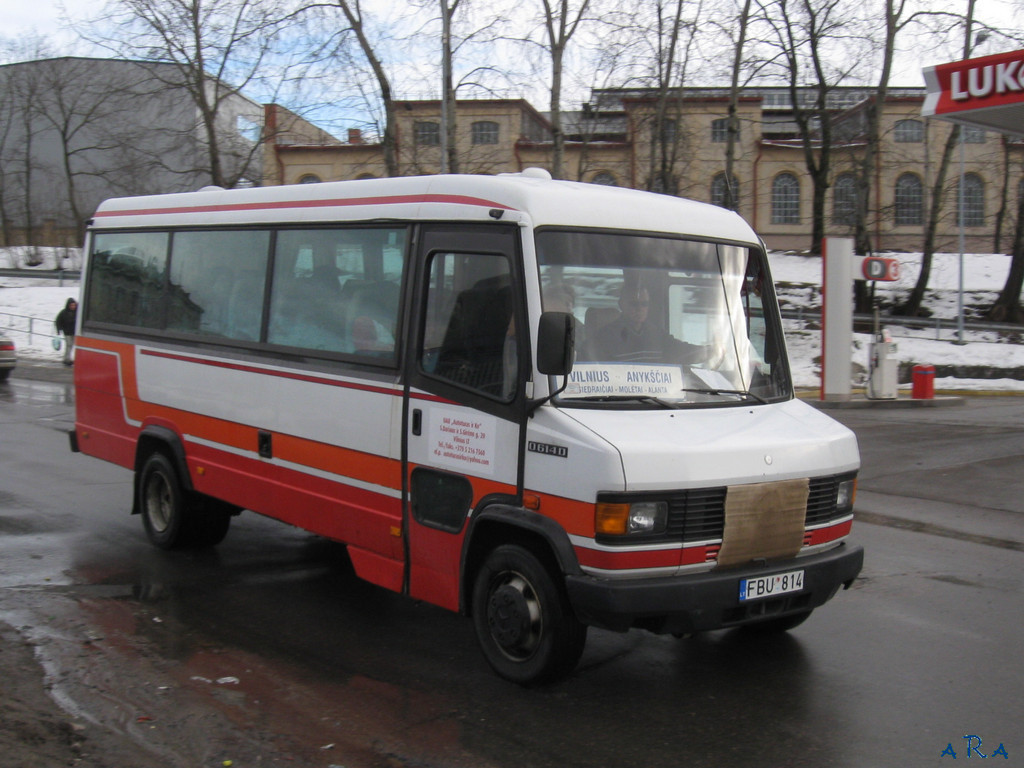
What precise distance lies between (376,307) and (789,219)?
2042 inches

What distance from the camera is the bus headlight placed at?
4.65 metres

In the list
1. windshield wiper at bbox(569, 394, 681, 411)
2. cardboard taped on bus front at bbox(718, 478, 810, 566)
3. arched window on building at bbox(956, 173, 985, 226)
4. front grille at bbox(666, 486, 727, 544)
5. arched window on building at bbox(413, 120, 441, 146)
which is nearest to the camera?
front grille at bbox(666, 486, 727, 544)

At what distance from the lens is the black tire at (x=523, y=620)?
494 cm

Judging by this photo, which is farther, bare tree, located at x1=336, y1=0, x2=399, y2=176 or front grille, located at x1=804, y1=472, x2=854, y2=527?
bare tree, located at x1=336, y1=0, x2=399, y2=176

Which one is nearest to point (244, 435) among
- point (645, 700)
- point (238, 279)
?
point (238, 279)

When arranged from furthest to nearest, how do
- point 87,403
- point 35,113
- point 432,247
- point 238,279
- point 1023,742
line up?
1. point 35,113
2. point 87,403
3. point 238,279
4. point 432,247
5. point 1023,742

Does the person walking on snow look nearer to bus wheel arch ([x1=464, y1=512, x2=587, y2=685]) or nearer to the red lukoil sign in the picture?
the red lukoil sign

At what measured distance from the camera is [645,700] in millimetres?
5090

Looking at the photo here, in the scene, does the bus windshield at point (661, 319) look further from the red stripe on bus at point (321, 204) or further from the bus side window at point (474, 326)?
the red stripe on bus at point (321, 204)

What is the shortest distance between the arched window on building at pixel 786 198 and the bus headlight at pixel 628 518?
52.7 metres

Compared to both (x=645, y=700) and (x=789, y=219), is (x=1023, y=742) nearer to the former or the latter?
(x=645, y=700)

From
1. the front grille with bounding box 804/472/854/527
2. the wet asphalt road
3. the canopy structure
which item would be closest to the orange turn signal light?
the wet asphalt road

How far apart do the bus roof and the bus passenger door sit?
139 millimetres

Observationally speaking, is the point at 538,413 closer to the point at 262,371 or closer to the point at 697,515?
the point at 697,515
